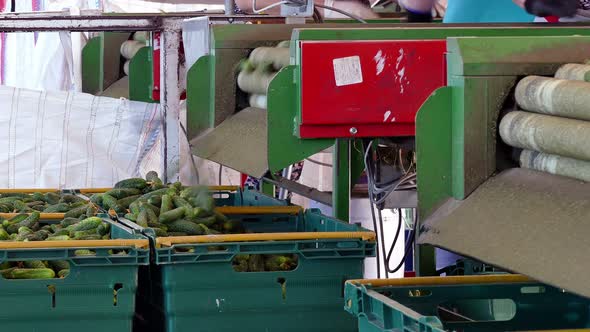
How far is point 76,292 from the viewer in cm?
332

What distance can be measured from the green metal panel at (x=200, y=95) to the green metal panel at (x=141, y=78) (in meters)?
1.87

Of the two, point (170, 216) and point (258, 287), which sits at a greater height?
point (170, 216)

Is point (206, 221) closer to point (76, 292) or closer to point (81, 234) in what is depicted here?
point (81, 234)

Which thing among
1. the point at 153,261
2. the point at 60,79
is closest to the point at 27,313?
the point at 153,261

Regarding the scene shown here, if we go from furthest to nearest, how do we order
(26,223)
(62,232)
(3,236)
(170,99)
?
(170,99) → (26,223) → (3,236) → (62,232)

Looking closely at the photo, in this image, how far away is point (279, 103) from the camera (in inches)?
138

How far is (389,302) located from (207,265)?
1007 mm

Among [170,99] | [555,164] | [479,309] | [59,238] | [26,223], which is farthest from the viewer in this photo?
[170,99]

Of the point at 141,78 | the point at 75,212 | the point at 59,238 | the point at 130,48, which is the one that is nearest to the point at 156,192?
the point at 75,212

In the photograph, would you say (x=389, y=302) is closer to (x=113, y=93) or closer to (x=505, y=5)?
(x=505, y=5)

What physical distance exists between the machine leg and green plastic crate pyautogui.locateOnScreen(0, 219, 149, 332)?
0.90 m

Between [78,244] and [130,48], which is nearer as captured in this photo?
[78,244]

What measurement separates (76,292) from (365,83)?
1036mm

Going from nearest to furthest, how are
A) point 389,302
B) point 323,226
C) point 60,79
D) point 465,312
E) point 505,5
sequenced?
1. point 389,302
2. point 465,312
3. point 323,226
4. point 505,5
5. point 60,79
